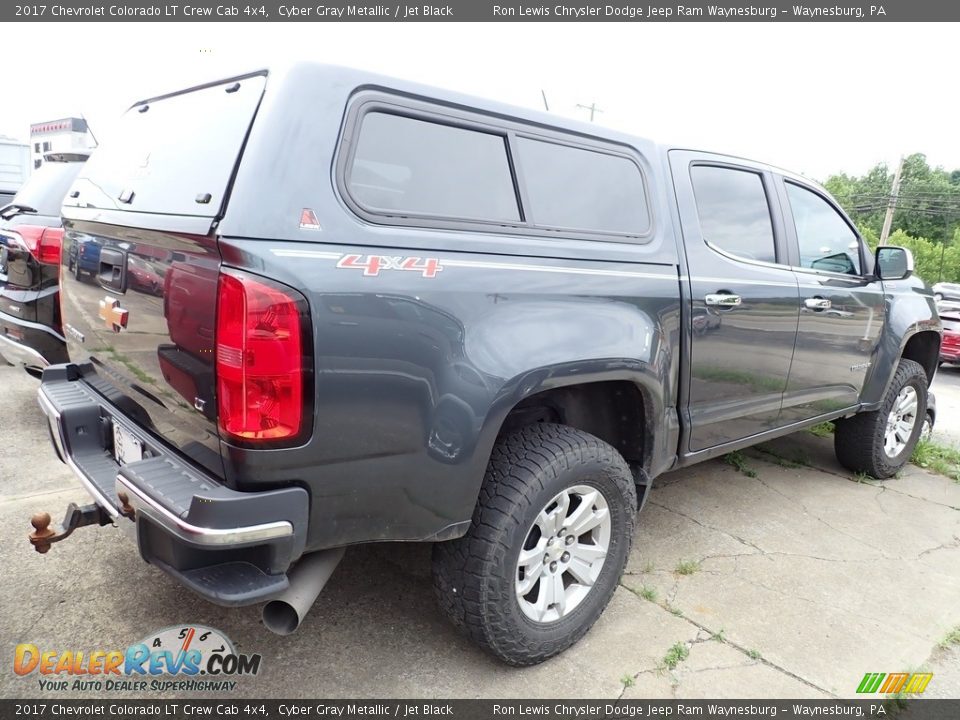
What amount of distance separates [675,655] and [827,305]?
222 cm

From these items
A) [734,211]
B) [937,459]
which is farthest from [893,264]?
[937,459]

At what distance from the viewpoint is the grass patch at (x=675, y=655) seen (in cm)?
260

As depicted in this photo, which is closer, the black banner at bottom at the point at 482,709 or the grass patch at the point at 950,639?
the black banner at bottom at the point at 482,709

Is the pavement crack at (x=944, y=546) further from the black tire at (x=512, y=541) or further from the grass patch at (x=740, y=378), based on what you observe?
the black tire at (x=512, y=541)

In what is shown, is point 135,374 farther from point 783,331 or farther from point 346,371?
point 783,331

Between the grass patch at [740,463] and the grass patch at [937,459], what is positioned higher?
the grass patch at [937,459]

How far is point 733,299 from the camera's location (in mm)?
3168

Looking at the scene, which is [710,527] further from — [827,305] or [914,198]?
[914,198]

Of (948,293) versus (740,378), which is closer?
(740,378)

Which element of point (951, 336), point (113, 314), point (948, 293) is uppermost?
point (113, 314)

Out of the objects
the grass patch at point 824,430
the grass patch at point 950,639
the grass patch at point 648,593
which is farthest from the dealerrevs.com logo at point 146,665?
the grass patch at point 824,430

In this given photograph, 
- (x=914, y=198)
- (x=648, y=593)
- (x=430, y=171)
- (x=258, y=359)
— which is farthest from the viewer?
(x=914, y=198)

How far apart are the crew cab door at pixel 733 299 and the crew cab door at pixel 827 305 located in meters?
0.14

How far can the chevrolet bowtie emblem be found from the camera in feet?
7.32
